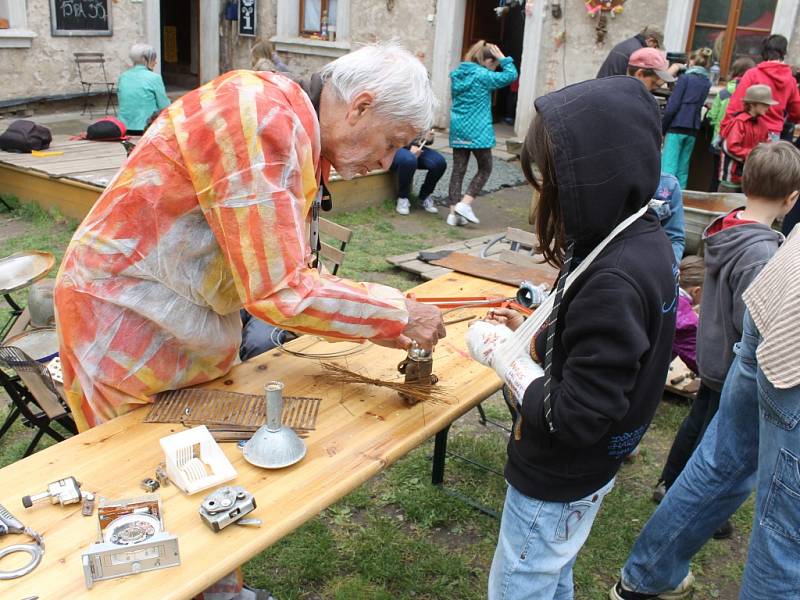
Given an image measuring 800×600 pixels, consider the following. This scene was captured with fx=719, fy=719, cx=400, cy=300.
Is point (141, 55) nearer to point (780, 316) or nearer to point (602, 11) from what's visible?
point (602, 11)

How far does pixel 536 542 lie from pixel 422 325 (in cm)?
60

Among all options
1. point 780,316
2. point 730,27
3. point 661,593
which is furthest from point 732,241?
point 730,27

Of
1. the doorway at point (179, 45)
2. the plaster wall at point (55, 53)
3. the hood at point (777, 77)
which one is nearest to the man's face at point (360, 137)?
the hood at point (777, 77)

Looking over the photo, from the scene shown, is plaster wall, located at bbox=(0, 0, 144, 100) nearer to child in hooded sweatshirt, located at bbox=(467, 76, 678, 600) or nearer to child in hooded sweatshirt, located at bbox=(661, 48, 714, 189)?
child in hooded sweatshirt, located at bbox=(661, 48, 714, 189)

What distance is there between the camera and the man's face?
1.79m

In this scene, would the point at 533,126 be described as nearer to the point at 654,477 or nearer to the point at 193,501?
the point at 193,501

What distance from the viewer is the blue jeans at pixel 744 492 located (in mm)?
1807

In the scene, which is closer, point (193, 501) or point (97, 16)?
point (193, 501)

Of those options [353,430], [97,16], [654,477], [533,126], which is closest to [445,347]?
[353,430]

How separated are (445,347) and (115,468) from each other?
1123mm

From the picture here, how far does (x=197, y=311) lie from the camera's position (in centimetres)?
180

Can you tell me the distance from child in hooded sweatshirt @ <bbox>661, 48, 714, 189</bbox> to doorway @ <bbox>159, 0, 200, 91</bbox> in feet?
34.0

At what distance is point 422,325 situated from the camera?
1868mm

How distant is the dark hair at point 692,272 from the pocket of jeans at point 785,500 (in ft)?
8.39
